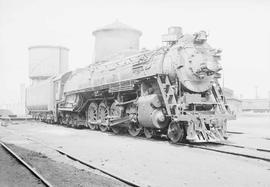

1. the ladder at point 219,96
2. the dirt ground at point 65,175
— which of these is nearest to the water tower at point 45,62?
the ladder at point 219,96

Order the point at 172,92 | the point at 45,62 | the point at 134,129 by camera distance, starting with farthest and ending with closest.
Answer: the point at 45,62 → the point at 134,129 → the point at 172,92

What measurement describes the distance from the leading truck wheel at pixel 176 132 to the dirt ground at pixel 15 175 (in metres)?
4.87

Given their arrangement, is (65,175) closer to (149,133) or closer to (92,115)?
(149,133)

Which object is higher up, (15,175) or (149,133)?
(149,133)

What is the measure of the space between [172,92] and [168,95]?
0.53 ft

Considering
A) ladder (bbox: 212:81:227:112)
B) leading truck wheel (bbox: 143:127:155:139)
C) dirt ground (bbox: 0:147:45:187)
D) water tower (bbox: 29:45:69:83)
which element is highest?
water tower (bbox: 29:45:69:83)

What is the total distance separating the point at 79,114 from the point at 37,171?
1167 centimetres

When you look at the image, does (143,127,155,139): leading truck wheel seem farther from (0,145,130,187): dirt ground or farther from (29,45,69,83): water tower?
(29,45,69,83): water tower

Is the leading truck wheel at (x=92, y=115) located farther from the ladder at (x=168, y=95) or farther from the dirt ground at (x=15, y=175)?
the dirt ground at (x=15, y=175)

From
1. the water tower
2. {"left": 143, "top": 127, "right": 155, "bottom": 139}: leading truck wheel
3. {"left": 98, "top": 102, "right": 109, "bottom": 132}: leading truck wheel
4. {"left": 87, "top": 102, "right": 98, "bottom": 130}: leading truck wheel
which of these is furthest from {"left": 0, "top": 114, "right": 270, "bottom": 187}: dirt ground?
the water tower

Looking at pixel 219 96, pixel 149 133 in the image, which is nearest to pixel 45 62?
pixel 149 133

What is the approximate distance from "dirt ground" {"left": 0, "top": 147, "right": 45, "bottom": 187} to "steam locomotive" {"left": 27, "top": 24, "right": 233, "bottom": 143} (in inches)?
189

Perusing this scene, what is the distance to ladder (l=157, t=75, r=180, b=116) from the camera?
10.3 meters

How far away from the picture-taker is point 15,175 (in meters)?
5.86
